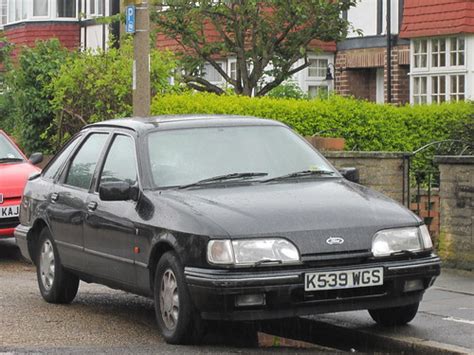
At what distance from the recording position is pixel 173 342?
30.1ft

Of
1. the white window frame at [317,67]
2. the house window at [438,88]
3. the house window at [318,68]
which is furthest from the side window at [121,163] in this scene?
the house window at [318,68]

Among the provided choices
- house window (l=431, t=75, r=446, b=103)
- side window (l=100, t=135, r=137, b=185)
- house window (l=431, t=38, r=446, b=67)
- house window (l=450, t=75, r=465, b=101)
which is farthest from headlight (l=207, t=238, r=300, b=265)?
house window (l=431, t=38, r=446, b=67)

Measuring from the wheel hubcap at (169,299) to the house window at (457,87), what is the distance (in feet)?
60.3

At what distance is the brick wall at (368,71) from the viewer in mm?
28906

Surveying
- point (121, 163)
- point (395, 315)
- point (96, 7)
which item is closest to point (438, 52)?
point (96, 7)

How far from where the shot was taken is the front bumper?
8.69 meters

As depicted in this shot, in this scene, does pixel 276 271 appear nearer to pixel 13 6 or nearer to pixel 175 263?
pixel 175 263

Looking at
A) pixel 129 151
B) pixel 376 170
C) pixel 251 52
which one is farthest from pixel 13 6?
pixel 129 151

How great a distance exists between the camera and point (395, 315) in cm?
969

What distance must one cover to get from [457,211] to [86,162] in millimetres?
4029

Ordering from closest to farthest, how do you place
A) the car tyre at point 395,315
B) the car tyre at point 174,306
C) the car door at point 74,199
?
the car tyre at point 174,306 < the car tyre at point 395,315 < the car door at point 74,199

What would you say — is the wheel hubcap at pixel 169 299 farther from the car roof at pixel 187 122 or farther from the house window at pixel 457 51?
the house window at pixel 457 51

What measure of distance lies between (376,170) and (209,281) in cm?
645

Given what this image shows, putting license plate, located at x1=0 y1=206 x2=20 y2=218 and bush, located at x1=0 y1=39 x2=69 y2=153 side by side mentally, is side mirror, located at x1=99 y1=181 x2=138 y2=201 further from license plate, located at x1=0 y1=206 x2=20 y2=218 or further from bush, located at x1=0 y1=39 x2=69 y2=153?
bush, located at x1=0 y1=39 x2=69 y2=153
